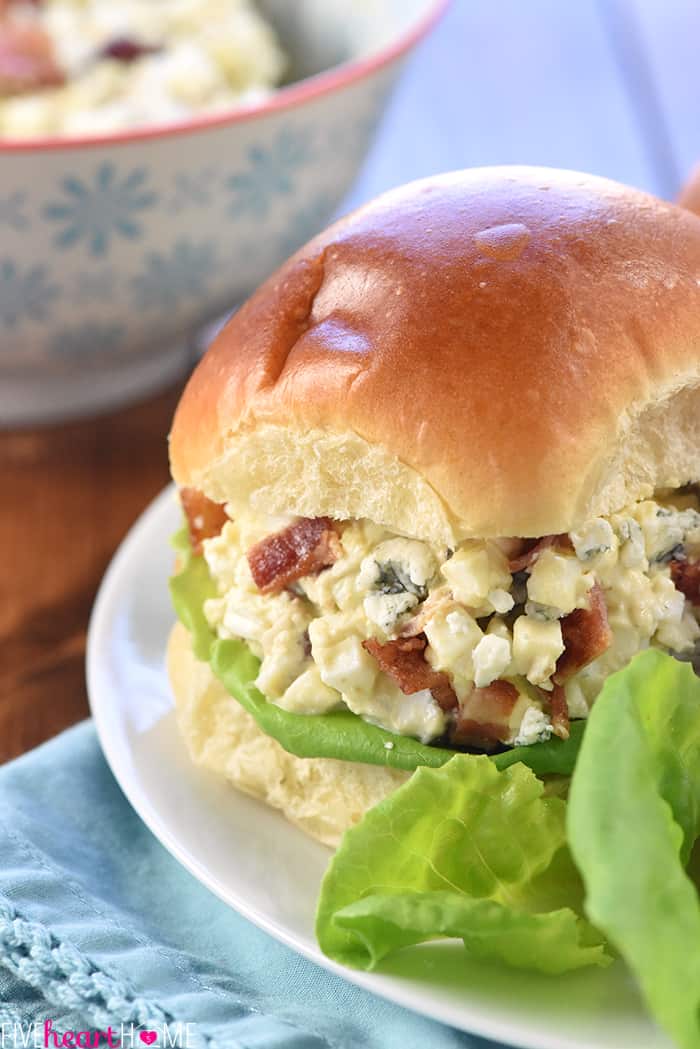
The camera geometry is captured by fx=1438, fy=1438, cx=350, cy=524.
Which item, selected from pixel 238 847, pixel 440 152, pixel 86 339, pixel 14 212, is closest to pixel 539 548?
pixel 238 847

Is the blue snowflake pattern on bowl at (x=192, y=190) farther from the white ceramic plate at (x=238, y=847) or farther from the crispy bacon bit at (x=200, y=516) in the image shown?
the crispy bacon bit at (x=200, y=516)

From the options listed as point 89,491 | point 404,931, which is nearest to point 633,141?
point 89,491

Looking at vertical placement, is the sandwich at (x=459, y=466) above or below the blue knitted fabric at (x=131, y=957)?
above

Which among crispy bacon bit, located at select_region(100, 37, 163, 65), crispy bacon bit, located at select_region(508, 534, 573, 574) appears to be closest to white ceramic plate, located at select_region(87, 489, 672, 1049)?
crispy bacon bit, located at select_region(508, 534, 573, 574)

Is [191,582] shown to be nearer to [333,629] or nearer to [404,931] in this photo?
[333,629]

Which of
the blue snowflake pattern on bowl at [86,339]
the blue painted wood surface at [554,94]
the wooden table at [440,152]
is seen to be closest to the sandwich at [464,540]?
the wooden table at [440,152]

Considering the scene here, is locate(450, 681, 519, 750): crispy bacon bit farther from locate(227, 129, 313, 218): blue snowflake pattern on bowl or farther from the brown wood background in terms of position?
locate(227, 129, 313, 218): blue snowflake pattern on bowl
